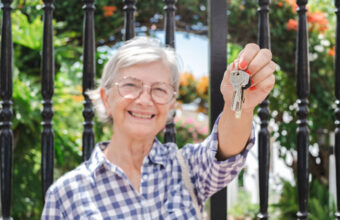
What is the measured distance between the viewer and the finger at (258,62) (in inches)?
42.7

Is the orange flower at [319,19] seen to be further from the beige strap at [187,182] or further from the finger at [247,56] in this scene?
the finger at [247,56]

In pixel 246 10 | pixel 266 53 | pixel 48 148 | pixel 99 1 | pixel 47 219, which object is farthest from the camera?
pixel 246 10

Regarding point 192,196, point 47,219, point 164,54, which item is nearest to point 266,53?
point 164,54

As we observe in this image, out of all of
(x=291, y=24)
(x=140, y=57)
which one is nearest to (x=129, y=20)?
(x=140, y=57)

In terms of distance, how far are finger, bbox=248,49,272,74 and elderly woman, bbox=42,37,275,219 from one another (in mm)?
130

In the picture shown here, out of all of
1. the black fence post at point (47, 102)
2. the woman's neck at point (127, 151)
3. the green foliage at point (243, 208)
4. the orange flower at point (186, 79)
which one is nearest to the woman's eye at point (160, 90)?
the woman's neck at point (127, 151)

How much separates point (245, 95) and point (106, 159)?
1.43 ft

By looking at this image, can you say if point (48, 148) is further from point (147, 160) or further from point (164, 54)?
point (164, 54)

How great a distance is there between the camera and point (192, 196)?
133 cm

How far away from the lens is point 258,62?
108 cm

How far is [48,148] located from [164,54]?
0.48 meters

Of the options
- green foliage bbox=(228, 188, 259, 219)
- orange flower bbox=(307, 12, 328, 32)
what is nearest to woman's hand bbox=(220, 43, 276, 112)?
orange flower bbox=(307, 12, 328, 32)

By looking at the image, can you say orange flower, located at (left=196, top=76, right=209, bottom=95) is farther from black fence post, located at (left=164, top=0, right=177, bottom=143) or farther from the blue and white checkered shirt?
the blue and white checkered shirt

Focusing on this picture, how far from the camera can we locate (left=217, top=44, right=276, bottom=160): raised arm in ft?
3.57
